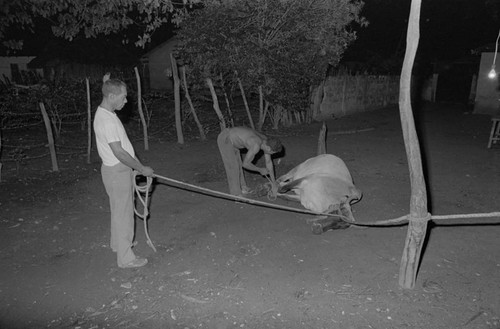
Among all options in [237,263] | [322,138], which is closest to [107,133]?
[237,263]

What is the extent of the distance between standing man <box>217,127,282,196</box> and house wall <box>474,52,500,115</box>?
579 inches

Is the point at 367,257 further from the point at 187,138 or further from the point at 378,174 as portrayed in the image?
the point at 187,138

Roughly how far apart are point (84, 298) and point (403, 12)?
33925 millimetres

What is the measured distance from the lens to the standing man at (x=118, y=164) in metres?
3.52

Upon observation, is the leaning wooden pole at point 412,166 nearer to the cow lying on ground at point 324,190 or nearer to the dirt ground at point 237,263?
the dirt ground at point 237,263

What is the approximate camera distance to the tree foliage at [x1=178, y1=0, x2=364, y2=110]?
9.15m

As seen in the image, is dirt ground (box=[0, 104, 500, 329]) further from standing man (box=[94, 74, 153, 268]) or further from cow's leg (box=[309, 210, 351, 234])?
standing man (box=[94, 74, 153, 268])

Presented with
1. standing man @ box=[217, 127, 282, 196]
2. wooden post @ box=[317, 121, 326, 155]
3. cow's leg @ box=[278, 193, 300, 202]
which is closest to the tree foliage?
wooden post @ box=[317, 121, 326, 155]

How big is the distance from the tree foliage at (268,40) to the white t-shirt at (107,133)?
6.31 meters

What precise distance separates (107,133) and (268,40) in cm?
770

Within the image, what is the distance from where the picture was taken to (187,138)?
10.8 m

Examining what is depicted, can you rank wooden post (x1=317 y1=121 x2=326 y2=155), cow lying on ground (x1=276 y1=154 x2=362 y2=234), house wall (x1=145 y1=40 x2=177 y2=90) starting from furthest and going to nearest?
house wall (x1=145 y1=40 x2=177 y2=90)
wooden post (x1=317 y1=121 x2=326 y2=155)
cow lying on ground (x1=276 y1=154 x2=362 y2=234)

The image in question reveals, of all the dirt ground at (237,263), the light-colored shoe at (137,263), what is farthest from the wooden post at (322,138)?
the light-colored shoe at (137,263)

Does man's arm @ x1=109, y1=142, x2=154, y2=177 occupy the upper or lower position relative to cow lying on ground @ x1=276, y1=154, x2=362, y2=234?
upper
